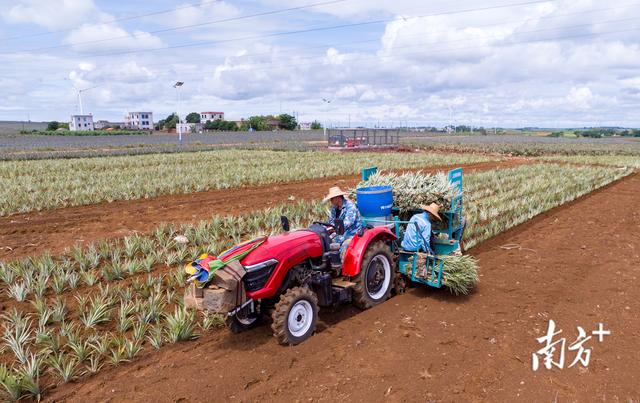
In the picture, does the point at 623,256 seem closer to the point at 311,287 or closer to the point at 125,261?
the point at 311,287

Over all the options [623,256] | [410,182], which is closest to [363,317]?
[410,182]

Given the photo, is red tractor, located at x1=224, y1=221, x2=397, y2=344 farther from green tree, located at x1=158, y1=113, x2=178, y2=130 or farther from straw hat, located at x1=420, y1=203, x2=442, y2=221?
green tree, located at x1=158, y1=113, x2=178, y2=130

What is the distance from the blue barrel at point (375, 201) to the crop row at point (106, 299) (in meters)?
2.59

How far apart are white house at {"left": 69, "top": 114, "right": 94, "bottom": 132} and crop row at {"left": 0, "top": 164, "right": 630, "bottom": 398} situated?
124 meters

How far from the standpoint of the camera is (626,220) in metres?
11.6

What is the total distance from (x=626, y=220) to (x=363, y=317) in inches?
369

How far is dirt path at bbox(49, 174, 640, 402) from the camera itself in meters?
4.25

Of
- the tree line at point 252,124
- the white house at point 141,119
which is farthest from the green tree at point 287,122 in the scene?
the white house at point 141,119

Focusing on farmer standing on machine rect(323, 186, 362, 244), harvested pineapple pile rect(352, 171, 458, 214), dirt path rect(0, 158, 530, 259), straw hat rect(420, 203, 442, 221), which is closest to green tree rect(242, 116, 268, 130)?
dirt path rect(0, 158, 530, 259)

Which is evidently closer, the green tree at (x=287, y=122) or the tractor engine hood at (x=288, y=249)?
the tractor engine hood at (x=288, y=249)

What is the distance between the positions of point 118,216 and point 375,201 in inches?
332

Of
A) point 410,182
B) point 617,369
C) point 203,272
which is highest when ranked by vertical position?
point 410,182

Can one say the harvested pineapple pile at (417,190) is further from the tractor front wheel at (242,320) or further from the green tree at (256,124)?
the green tree at (256,124)

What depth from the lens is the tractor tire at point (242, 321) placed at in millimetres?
5145
